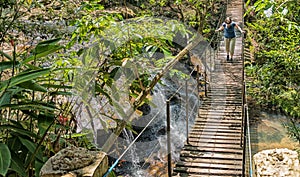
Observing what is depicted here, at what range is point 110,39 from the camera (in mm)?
2051

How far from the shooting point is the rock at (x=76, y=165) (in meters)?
0.90

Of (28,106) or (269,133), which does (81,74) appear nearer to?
(28,106)

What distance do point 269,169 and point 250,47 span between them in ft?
18.5

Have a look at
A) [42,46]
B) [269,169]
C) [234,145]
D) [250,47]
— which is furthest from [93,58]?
[250,47]

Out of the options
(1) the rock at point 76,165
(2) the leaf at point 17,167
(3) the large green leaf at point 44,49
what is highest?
(3) the large green leaf at point 44,49

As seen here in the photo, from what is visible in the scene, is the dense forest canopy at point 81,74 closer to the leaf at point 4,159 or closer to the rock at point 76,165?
the leaf at point 4,159

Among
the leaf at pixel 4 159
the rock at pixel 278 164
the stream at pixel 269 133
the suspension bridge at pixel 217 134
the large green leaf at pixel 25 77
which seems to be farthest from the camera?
the stream at pixel 269 133

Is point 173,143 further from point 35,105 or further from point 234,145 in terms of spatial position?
point 35,105

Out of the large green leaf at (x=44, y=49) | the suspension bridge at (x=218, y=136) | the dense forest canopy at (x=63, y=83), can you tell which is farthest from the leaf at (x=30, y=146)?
the suspension bridge at (x=218, y=136)

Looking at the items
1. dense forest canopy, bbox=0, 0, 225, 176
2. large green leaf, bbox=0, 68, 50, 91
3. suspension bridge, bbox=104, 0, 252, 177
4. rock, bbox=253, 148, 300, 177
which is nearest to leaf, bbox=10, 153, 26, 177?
dense forest canopy, bbox=0, 0, 225, 176

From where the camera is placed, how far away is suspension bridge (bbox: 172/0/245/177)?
2.58m

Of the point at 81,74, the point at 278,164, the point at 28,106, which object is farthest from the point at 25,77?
the point at 278,164

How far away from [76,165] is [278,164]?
9.83ft

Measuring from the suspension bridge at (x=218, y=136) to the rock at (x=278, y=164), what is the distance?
1.76 feet
